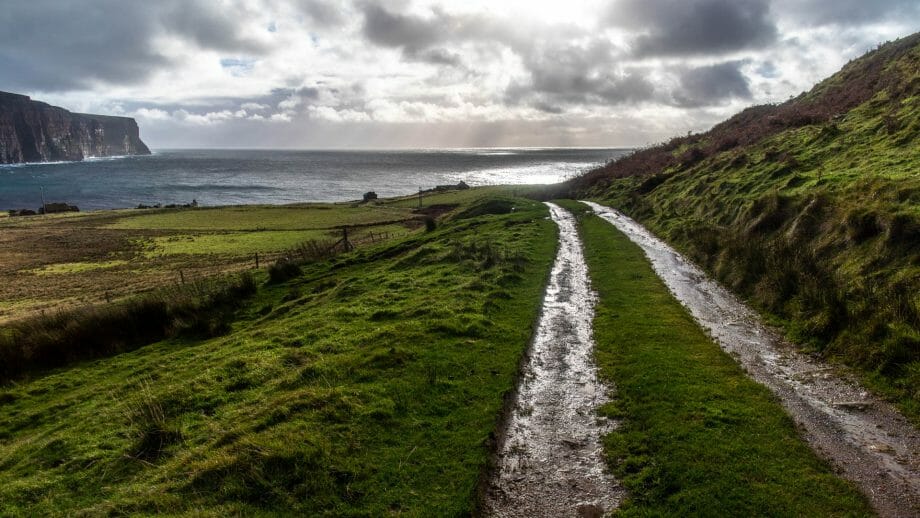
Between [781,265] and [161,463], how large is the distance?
22745mm

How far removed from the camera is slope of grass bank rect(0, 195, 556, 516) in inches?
371

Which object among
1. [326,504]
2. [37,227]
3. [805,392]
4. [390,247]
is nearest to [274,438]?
[326,504]

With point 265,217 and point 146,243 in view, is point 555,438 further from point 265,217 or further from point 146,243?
point 265,217

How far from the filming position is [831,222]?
21.0m

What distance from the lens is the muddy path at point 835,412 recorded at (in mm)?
9023

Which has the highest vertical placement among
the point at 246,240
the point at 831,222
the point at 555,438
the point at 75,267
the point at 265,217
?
the point at 831,222

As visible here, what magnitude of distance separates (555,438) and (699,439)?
3137 mm

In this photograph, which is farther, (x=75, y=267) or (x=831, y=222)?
(x=75, y=267)

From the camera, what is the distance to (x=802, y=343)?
15688 mm

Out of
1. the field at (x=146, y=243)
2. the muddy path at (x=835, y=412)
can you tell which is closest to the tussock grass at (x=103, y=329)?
the field at (x=146, y=243)

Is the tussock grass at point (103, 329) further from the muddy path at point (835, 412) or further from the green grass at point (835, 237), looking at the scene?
the green grass at point (835, 237)

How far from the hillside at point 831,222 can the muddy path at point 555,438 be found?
23.9ft

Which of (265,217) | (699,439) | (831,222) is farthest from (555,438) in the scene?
(265,217)

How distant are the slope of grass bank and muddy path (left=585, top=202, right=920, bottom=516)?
7.12 meters
